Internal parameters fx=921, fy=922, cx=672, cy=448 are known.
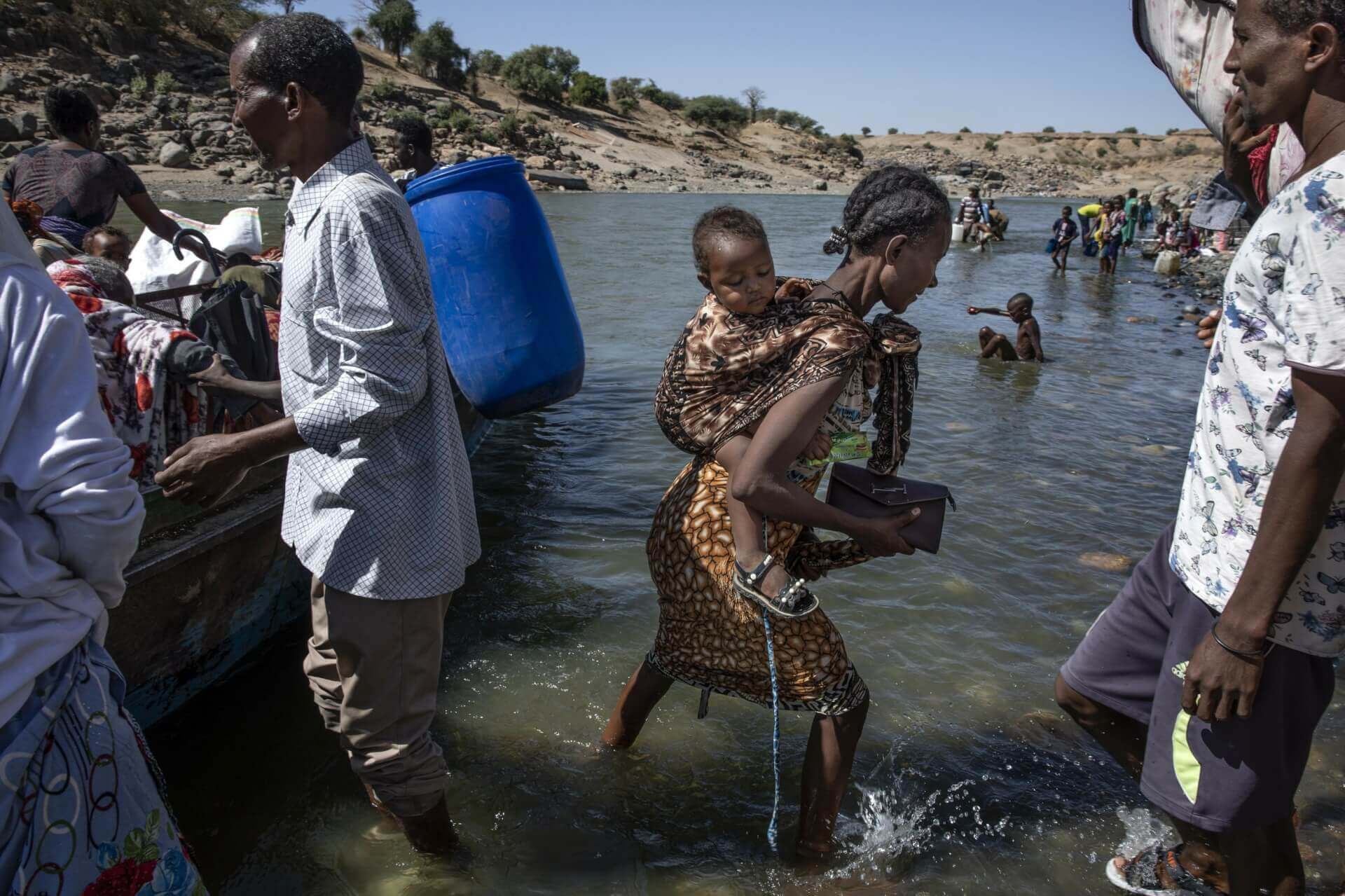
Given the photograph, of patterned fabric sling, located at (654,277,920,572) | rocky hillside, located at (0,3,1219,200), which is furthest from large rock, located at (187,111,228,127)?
patterned fabric sling, located at (654,277,920,572)

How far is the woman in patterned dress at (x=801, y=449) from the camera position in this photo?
210 cm

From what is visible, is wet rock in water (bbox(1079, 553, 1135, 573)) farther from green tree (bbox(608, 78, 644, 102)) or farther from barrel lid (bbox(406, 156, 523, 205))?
green tree (bbox(608, 78, 644, 102))

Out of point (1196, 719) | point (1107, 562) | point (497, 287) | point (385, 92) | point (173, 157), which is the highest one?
point (385, 92)

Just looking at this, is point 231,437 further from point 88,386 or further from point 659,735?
point 659,735

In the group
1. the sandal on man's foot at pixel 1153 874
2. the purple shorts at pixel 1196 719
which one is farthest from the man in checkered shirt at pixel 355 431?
the sandal on man's foot at pixel 1153 874

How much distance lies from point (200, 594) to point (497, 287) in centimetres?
169

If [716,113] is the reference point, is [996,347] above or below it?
below

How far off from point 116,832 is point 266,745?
195 cm

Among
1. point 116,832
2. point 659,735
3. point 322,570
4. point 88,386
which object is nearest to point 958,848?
point 659,735

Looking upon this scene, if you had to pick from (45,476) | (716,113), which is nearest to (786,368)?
(45,476)

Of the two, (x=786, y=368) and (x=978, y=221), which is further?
(x=978, y=221)

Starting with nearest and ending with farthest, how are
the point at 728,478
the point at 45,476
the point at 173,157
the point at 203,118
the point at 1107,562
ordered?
the point at 45,476, the point at 728,478, the point at 1107,562, the point at 173,157, the point at 203,118

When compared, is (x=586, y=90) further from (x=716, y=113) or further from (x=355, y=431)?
(x=355, y=431)

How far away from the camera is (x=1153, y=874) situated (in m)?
2.53
